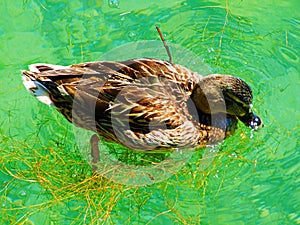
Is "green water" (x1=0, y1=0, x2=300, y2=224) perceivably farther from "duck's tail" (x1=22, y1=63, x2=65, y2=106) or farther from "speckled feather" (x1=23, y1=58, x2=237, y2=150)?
A: "duck's tail" (x1=22, y1=63, x2=65, y2=106)

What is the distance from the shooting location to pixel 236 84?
3.44m

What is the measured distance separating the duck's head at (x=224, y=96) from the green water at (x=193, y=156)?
1.58 feet

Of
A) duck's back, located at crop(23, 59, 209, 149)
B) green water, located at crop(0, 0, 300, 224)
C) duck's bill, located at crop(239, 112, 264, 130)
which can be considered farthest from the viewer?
green water, located at crop(0, 0, 300, 224)

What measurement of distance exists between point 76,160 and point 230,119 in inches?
50.3

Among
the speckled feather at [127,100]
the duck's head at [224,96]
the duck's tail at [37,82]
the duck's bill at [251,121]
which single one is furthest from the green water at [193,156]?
the duck's tail at [37,82]

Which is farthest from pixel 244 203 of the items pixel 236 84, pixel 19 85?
pixel 19 85

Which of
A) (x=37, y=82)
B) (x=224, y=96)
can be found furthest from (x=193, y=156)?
(x=37, y=82)

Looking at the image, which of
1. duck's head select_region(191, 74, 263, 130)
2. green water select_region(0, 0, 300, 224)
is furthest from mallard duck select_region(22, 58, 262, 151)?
green water select_region(0, 0, 300, 224)

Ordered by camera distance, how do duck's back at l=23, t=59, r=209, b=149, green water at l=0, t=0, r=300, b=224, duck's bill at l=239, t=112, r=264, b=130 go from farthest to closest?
green water at l=0, t=0, r=300, b=224
duck's bill at l=239, t=112, r=264, b=130
duck's back at l=23, t=59, r=209, b=149

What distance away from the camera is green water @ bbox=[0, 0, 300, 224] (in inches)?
162

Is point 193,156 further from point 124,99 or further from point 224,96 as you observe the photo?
point 124,99

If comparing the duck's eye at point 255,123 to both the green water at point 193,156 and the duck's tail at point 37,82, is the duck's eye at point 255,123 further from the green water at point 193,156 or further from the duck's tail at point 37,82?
the duck's tail at point 37,82

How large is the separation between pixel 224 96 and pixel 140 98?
1.88ft

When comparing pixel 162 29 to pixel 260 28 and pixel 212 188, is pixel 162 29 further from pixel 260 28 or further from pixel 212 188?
pixel 212 188
